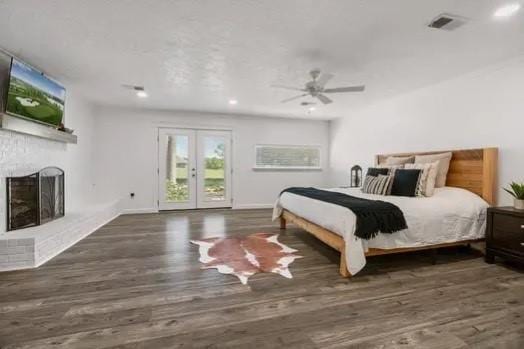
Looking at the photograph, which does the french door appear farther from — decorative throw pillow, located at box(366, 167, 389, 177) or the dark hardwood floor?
decorative throw pillow, located at box(366, 167, 389, 177)

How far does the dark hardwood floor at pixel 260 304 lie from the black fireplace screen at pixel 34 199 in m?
0.70

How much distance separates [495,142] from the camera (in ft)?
11.3

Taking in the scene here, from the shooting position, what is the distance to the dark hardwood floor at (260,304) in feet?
5.54

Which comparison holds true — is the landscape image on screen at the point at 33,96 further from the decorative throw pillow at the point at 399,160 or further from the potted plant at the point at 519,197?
the potted plant at the point at 519,197

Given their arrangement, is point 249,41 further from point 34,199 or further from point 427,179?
point 34,199

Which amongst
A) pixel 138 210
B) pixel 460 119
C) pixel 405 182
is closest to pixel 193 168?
pixel 138 210

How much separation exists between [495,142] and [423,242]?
1789 mm

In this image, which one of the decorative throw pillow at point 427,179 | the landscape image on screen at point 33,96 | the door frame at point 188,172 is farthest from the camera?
the door frame at point 188,172

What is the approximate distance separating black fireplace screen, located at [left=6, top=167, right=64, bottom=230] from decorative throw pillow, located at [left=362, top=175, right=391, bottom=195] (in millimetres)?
4606

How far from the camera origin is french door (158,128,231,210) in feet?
20.9

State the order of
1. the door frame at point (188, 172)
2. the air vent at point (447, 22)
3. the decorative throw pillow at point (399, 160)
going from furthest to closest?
the door frame at point (188, 172) < the decorative throw pillow at point (399, 160) < the air vent at point (447, 22)

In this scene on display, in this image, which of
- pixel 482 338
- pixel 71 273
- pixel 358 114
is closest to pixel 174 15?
pixel 71 273

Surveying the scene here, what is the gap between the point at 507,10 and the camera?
2.23 m

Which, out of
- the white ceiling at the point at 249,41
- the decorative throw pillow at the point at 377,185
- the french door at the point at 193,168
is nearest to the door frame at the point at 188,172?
the french door at the point at 193,168
